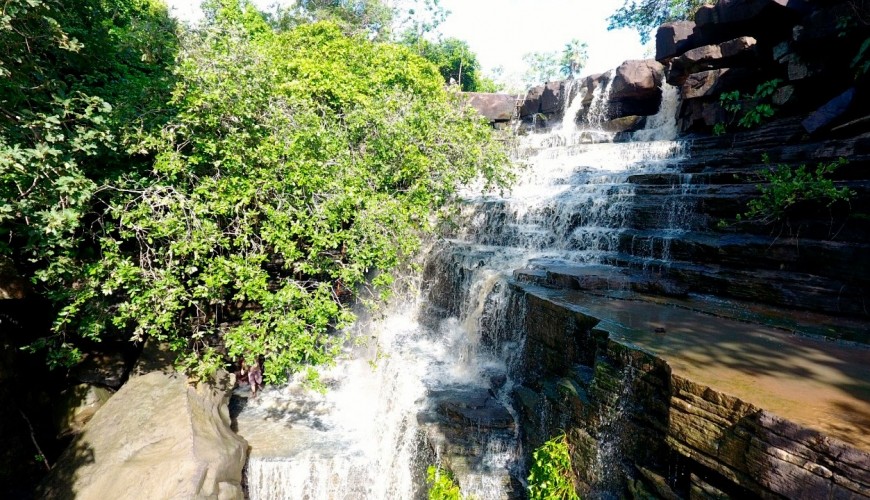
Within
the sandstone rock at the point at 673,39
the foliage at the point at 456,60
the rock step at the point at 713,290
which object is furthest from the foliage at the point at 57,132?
the foliage at the point at 456,60

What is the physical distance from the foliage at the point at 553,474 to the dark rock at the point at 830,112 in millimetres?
10452

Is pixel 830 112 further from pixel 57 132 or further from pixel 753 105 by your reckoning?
pixel 57 132

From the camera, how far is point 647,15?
27.3 m

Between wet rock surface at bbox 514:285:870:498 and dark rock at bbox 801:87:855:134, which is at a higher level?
dark rock at bbox 801:87:855:134

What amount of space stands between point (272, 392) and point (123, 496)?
391cm

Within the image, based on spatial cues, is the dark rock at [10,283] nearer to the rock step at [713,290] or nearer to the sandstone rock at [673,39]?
the rock step at [713,290]

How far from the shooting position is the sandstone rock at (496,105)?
28.1 meters

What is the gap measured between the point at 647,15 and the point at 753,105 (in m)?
18.3

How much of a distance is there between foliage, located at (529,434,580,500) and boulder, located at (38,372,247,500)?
4.04 m

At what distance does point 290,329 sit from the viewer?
234 inches

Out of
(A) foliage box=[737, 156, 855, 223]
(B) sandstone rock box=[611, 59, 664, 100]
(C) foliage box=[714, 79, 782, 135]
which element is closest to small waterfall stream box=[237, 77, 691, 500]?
(A) foliage box=[737, 156, 855, 223]

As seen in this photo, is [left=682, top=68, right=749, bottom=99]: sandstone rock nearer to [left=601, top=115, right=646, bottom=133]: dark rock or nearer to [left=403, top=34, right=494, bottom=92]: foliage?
[left=601, top=115, right=646, bottom=133]: dark rock

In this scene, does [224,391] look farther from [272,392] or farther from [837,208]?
[837,208]

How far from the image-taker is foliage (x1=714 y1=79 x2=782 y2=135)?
12.5 metres
